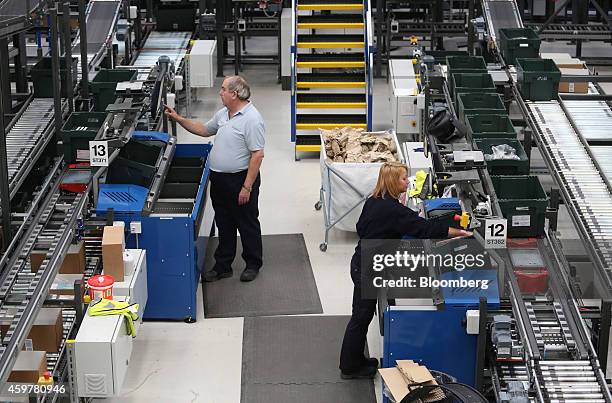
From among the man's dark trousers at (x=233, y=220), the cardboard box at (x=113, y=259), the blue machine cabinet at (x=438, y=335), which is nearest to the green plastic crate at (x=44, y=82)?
the man's dark trousers at (x=233, y=220)

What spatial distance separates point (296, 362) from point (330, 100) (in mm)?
6401

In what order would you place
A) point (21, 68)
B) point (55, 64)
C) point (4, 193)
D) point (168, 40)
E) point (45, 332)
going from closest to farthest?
point (45, 332) → point (4, 193) → point (55, 64) → point (21, 68) → point (168, 40)

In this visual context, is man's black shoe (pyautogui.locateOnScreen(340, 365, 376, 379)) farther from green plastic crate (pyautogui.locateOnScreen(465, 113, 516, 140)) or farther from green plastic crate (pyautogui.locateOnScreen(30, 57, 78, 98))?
green plastic crate (pyautogui.locateOnScreen(30, 57, 78, 98))

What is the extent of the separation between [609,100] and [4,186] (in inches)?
293

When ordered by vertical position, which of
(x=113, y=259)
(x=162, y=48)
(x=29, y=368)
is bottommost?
(x=29, y=368)

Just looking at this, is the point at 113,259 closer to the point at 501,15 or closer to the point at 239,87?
the point at 239,87

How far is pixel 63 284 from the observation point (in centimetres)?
861

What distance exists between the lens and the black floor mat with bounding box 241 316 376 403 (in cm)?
837

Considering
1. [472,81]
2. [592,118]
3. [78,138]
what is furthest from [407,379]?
[592,118]

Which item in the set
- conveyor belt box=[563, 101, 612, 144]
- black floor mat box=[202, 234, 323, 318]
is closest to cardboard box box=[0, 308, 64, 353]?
black floor mat box=[202, 234, 323, 318]

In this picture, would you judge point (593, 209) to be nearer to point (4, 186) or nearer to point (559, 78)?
point (559, 78)

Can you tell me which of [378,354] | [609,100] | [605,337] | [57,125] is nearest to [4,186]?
[57,125]

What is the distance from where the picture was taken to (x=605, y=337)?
7285 mm

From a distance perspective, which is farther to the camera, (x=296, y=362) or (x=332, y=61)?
(x=332, y=61)
